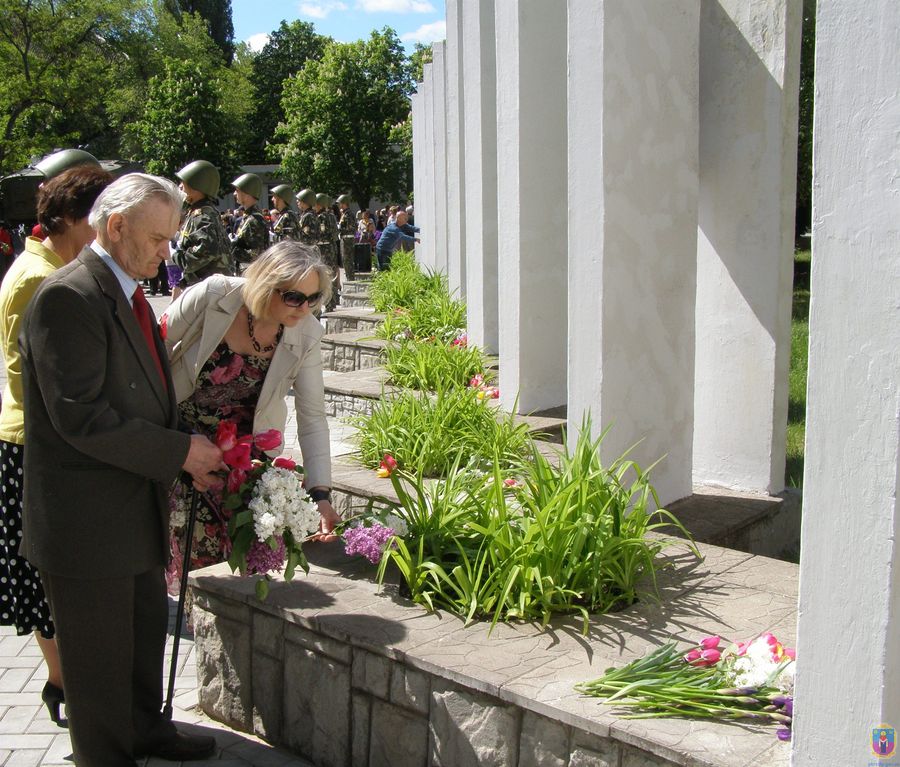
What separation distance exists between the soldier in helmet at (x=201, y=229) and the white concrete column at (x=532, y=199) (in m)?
2.64

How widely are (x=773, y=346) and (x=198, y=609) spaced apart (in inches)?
122

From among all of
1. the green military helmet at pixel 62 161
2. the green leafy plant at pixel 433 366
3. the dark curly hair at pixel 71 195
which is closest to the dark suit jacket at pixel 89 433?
the dark curly hair at pixel 71 195

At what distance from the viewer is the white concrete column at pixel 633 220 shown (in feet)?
13.8

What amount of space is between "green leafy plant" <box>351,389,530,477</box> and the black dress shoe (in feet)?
7.17

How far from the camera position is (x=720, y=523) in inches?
182

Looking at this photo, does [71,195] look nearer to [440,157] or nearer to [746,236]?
[746,236]

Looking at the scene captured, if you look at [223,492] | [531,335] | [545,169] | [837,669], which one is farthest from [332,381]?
[837,669]

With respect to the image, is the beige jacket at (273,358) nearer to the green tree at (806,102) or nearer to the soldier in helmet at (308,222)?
the green tree at (806,102)

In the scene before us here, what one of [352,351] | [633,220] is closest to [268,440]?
[633,220]

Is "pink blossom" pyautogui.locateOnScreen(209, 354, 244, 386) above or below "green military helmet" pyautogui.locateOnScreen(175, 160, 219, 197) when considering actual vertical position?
below

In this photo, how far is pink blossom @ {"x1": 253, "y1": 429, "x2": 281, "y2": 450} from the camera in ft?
10.9

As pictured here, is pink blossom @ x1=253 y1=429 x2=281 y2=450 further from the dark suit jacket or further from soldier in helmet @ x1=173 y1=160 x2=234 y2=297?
soldier in helmet @ x1=173 y1=160 x2=234 y2=297

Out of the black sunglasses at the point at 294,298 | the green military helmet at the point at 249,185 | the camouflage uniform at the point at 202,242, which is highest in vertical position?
the green military helmet at the point at 249,185

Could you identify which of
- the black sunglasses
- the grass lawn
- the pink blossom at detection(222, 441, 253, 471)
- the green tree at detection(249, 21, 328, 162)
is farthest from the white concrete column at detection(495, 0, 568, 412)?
the green tree at detection(249, 21, 328, 162)
